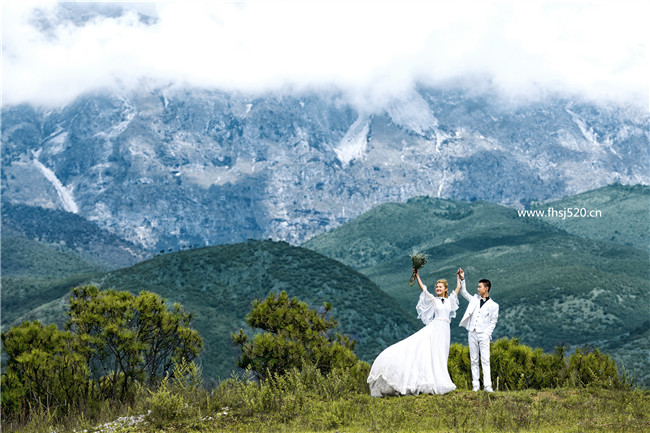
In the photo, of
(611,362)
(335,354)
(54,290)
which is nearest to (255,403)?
(611,362)

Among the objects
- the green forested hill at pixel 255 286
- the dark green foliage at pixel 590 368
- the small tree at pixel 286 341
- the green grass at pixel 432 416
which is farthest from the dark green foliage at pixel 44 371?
the green forested hill at pixel 255 286

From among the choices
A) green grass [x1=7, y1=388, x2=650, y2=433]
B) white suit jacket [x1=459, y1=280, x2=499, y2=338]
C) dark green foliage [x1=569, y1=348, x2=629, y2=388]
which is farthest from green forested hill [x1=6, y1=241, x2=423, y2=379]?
white suit jacket [x1=459, y1=280, x2=499, y2=338]

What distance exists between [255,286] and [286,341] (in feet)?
251

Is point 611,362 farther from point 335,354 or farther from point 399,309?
point 399,309

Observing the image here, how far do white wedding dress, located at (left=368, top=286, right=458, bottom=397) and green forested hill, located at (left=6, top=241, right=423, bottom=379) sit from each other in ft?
217

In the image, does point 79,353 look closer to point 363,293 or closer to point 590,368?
point 590,368

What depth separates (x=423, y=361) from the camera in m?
17.8

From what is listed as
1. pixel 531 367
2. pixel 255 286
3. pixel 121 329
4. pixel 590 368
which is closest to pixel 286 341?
pixel 121 329

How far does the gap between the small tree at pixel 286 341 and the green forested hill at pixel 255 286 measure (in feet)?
173

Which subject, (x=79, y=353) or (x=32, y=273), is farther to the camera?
(x=32, y=273)

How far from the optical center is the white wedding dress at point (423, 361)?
58.0ft

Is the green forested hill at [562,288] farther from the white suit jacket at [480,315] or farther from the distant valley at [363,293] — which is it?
the white suit jacket at [480,315]

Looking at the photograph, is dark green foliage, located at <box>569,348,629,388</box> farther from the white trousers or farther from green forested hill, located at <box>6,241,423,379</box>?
green forested hill, located at <box>6,241,423,379</box>

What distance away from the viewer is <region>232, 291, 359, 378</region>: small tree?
1138 inches
